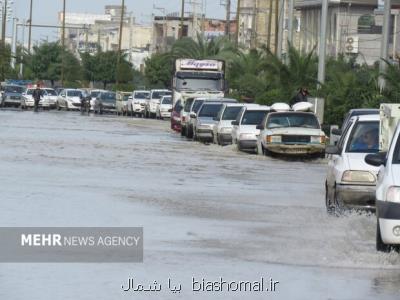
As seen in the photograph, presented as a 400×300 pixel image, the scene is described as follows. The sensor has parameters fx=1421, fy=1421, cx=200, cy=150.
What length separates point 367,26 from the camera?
381 ft

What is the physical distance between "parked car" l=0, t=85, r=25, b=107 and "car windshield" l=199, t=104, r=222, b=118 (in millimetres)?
45057

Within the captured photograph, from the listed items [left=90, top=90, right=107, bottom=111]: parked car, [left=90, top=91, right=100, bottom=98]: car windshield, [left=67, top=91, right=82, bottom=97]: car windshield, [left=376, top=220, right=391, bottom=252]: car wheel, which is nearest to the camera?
[left=376, top=220, right=391, bottom=252]: car wheel

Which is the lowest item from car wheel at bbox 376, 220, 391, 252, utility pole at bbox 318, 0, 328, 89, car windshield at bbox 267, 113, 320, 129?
car wheel at bbox 376, 220, 391, 252

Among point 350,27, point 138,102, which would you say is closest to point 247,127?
point 138,102

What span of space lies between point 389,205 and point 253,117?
2780 centimetres

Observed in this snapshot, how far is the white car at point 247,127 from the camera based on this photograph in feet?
136

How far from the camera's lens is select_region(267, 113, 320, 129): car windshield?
38812 millimetres

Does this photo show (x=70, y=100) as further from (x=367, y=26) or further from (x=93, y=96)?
(x=367, y=26)

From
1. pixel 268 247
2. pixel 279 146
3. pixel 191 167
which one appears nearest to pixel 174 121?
pixel 279 146

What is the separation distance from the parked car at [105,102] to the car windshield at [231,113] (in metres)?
44.1

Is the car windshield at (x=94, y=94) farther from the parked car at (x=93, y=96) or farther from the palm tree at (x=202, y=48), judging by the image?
the palm tree at (x=202, y=48)

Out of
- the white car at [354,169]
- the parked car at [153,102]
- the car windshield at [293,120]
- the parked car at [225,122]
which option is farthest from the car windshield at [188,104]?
the white car at [354,169]

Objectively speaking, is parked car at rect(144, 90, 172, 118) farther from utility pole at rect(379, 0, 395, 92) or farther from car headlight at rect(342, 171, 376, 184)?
car headlight at rect(342, 171, 376, 184)

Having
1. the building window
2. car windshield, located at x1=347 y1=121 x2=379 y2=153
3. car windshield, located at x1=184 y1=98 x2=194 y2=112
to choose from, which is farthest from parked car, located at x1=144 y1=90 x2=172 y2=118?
car windshield, located at x1=347 y1=121 x2=379 y2=153
